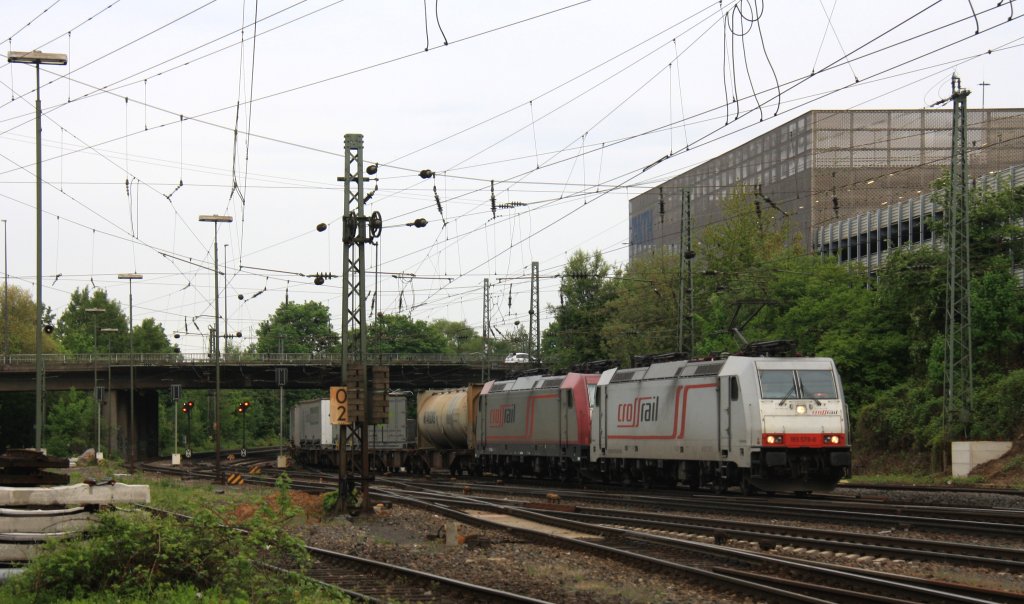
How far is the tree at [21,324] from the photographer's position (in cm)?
10750

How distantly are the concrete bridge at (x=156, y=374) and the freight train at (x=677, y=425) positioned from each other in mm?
31653

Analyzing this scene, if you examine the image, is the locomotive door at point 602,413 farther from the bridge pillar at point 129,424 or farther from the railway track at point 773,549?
the bridge pillar at point 129,424

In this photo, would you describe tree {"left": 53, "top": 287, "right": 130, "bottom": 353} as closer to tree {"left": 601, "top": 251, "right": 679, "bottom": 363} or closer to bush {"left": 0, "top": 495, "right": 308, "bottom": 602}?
tree {"left": 601, "top": 251, "right": 679, "bottom": 363}

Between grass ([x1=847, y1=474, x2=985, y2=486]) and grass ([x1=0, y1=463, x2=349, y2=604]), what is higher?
grass ([x1=0, y1=463, x2=349, y2=604])

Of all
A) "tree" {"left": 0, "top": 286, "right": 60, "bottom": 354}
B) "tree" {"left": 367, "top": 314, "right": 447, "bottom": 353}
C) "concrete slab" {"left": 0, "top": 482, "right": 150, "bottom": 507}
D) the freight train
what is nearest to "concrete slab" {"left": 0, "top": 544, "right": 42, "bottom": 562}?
"concrete slab" {"left": 0, "top": 482, "right": 150, "bottom": 507}

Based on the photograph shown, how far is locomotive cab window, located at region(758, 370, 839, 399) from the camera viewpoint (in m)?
27.1

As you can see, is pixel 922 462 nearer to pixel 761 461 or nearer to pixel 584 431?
pixel 584 431

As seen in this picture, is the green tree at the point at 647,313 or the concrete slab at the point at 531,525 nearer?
the concrete slab at the point at 531,525

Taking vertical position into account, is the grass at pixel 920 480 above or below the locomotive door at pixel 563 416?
below

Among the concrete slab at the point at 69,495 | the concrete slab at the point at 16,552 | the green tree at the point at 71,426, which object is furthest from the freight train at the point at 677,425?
the green tree at the point at 71,426

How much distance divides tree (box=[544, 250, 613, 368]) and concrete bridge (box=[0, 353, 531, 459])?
574 centimetres

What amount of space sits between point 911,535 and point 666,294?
54242mm

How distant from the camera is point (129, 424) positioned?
285ft

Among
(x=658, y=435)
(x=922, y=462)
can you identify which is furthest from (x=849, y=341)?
(x=658, y=435)
